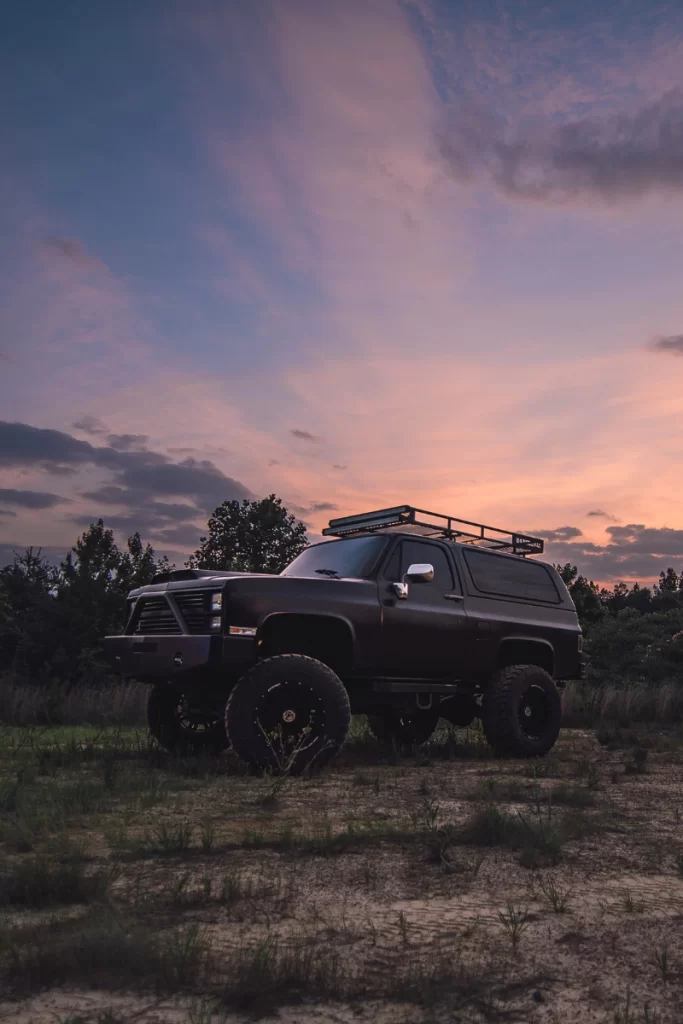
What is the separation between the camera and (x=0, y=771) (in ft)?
22.1

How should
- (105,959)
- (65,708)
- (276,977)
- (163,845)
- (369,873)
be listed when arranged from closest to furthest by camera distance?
(276,977), (105,959), (369,873), (163,845), (65,708)

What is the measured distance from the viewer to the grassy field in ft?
8.48

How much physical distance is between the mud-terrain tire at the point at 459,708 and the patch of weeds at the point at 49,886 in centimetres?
593

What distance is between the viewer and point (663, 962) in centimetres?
279

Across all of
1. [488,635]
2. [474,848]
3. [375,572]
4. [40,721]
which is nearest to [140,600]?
[375,572]

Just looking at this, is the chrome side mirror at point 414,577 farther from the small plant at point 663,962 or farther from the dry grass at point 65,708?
the dry grass at point 65,708

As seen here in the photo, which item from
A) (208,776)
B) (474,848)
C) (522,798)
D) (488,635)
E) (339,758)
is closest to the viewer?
(474,848)

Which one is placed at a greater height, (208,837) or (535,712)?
(535,712)

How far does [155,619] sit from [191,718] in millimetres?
1300

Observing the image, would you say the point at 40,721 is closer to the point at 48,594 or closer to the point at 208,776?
the point at 208,776

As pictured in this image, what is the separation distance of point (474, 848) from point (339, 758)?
12.6 ft

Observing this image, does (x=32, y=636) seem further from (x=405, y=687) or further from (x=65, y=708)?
(x=405, y=687)

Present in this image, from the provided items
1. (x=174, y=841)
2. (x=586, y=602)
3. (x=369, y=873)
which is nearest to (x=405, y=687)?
(x=174, y=841)

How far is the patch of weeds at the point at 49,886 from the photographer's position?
11.3 ft
